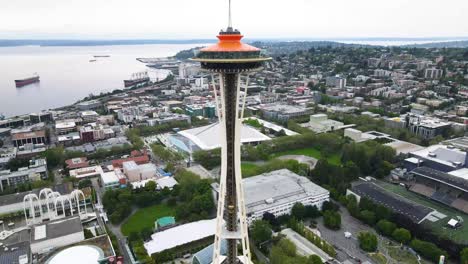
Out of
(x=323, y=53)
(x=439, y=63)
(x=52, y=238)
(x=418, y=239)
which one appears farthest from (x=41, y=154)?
(x=323, y=53)

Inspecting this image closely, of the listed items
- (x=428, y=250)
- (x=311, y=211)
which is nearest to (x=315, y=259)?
(x=311, y=211)

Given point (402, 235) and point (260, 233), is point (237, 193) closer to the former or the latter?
point (260, 233)

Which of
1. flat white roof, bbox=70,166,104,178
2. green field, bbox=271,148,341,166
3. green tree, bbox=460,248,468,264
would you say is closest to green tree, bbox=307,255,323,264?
green tree, bbox=460,248,468,264

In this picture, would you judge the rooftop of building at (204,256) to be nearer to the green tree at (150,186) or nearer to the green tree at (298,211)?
the green tree at (298,211)

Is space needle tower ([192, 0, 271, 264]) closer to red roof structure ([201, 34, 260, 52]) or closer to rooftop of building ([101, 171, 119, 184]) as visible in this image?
red roof structure ([201, 34, 260, 52])

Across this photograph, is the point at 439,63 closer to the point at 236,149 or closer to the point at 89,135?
the point at 89,135

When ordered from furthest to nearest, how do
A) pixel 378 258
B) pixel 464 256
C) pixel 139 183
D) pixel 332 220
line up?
pixel 139 183 < pixel 332 220 < pixel 378 258 < pixel 464 256

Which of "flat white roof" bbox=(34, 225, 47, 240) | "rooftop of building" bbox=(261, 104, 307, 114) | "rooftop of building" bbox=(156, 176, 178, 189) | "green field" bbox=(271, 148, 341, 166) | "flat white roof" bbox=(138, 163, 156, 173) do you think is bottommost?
"green field" bbox=(271, 148, 341, 166)
